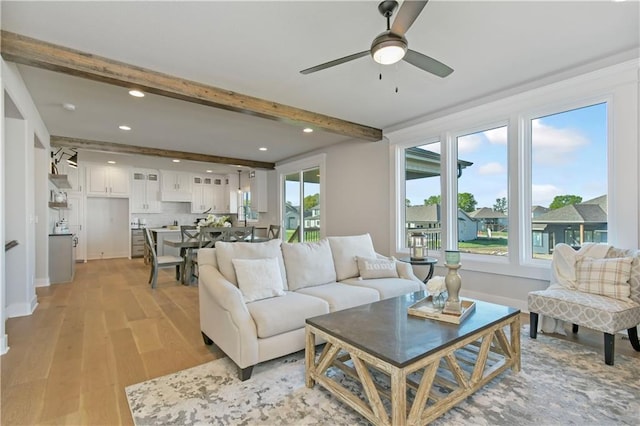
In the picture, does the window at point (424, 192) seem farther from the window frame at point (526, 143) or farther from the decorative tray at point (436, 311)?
the decorative tray at point (436, 311)

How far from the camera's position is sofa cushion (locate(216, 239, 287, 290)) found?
2730 mm

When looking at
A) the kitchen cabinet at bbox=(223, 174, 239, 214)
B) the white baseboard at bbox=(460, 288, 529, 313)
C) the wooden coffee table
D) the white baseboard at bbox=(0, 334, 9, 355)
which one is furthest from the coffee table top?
the kitchen cabinet at bbox=(223, 174, 239, 214)

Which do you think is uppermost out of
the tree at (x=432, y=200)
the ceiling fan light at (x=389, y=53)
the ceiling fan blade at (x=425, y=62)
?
the ceiling fan blade at (x=425, y=62)

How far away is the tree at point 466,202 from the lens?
4.17 metres

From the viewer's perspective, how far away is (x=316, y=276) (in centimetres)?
320

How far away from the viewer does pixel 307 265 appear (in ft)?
10.4

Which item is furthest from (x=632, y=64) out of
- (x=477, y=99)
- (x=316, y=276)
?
(x=316, y=276)

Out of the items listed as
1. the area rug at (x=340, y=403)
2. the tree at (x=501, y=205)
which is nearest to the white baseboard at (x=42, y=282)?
the area rug at (x=340, y=403)

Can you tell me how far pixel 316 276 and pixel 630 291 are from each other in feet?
8.74

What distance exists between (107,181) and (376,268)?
7927 millimetres

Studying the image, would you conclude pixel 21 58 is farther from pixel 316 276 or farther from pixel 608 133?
pixel 608 133

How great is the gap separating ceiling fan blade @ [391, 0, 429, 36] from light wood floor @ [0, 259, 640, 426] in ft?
8.99

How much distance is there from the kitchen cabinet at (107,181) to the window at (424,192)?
750 cm

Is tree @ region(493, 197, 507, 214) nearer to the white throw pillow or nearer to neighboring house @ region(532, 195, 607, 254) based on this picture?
neighboring house @ region(532, 195, 607, 254)
